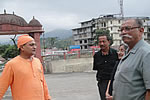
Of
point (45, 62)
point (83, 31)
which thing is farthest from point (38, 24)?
point (83, 31)

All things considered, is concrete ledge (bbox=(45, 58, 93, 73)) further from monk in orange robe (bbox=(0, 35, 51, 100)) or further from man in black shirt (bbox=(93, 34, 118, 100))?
monk in orange robe (bbox=(0, 35, 51, 100))

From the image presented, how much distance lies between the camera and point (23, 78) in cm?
285

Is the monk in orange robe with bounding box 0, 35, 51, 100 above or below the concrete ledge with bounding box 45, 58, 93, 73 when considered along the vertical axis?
above

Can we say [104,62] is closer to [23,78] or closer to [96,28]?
[23,78]

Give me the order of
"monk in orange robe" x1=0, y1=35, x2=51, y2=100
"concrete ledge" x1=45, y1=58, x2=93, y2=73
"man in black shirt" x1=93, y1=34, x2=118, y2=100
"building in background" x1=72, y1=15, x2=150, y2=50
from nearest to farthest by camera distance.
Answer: "monk in orange robe" x1=0, y1=35, x2=51, y2=100, "man in black shirt" x1=93, y1=34, x2=118, y2=100, "concrete ledge" x1=45, y1=58, x2=93, y2=73, "building in background" x1=72, y1=15, x2=150, y2=50

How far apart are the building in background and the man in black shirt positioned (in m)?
45.7

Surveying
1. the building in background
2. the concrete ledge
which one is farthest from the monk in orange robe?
the building in background

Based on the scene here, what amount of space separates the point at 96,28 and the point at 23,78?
5344 centimetres

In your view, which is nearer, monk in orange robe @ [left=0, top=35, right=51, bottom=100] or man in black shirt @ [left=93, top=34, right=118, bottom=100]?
monk in orange robe @ [left=0, top=35, right=51, bottom=100]

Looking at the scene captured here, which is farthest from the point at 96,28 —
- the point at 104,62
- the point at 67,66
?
the point at 104,62

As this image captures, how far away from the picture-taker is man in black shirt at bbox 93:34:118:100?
3.61 metres

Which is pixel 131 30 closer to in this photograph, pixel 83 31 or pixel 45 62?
pixel 45 62

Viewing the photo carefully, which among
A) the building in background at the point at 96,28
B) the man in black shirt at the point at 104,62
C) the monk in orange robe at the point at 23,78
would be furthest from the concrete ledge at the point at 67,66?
the building in background at the point at 96,28

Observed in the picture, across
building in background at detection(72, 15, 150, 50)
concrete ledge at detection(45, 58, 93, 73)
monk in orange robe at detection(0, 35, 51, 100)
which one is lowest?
concrete ledge at detection(45, 58, 93, 73)
